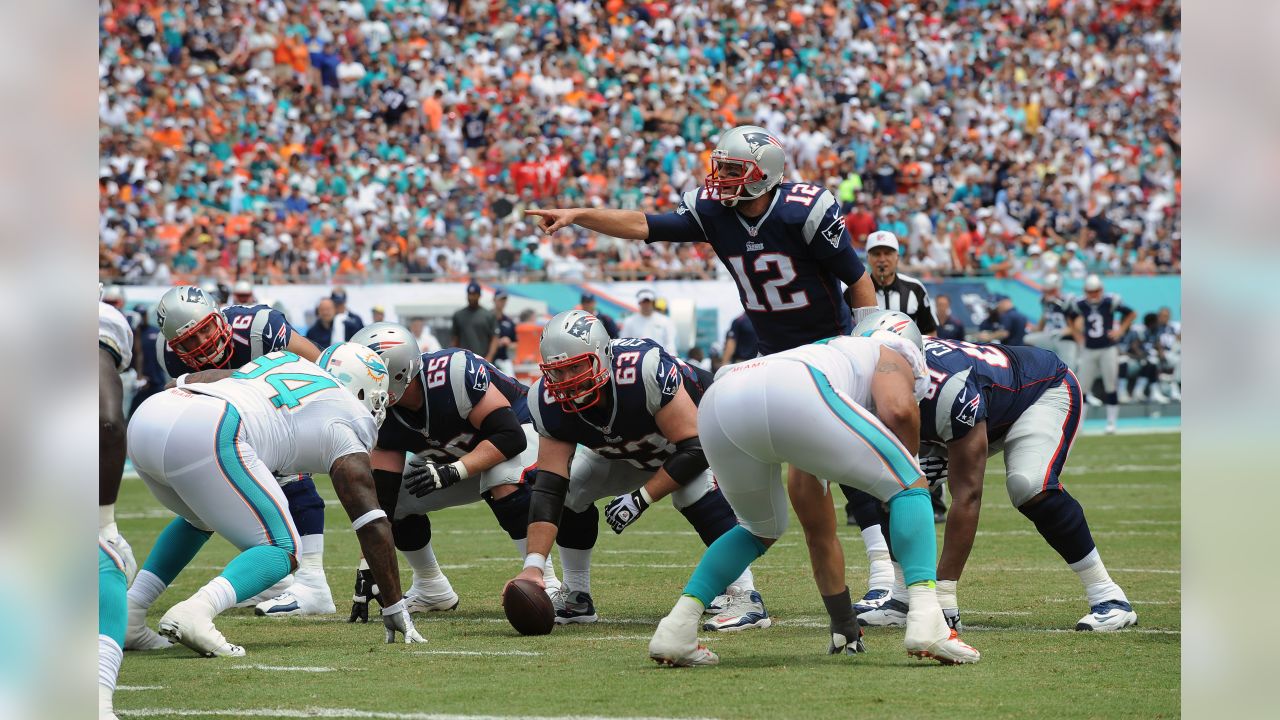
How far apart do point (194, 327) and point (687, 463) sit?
2222 mm

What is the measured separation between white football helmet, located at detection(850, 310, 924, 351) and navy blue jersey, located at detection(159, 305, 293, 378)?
3185 mm

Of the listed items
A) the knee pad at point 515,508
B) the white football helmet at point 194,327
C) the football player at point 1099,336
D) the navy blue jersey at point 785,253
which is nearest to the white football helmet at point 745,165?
the navy blue jersey at point 785,253

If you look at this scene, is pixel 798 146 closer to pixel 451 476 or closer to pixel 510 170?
pixel 510 170

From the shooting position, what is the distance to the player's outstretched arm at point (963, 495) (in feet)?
20.0

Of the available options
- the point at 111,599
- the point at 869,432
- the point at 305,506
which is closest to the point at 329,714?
the point at 111,599

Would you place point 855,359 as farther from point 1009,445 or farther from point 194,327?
point 194,327

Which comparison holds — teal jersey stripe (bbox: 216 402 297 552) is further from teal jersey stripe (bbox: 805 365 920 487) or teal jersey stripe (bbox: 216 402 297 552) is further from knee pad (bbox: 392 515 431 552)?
teal jersey stripe (bbox: 805 365 920 487)

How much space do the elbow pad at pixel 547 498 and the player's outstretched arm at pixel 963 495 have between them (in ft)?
5.20

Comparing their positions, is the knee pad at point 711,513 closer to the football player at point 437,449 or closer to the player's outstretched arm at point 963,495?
the football player at point 437,449

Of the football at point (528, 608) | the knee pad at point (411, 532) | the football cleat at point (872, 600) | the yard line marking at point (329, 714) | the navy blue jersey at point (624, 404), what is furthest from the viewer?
the knee pad at point (411, 532)

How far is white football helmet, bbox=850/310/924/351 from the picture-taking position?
18.5ft

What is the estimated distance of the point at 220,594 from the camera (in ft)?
18.1
